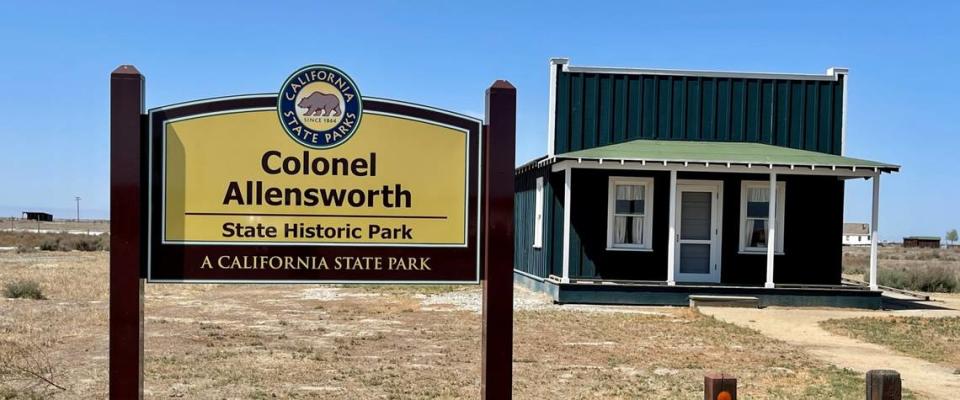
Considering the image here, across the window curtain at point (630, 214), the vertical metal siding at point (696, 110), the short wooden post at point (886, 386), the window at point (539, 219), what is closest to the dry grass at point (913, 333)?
the window curtain at point (630, 214)

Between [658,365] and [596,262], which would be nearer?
[658,365]

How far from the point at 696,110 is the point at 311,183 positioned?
13885 millimetres

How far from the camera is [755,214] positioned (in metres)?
16.9

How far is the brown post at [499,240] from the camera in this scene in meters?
4.96

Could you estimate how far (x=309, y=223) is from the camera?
4.91 meters

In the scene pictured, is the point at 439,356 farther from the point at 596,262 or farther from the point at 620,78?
the point at 620,78

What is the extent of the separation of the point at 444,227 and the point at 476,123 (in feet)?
2.24

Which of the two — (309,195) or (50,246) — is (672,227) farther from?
(50,246)

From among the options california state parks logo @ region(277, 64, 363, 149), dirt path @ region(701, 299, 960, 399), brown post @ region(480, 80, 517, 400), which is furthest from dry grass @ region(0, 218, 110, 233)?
brown post @ region(480, 80, 517, 400)

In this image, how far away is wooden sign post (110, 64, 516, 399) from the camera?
4.70 m

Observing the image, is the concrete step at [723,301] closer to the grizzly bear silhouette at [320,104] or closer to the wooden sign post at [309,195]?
the wooden sign post at [309,195]

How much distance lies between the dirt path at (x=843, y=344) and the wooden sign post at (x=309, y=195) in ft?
18.1

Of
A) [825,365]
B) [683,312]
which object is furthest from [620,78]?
[825,365]

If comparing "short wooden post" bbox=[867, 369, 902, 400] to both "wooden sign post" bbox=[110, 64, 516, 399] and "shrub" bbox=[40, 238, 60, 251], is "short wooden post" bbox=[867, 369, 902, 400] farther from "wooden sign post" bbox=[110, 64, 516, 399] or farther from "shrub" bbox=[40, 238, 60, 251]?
"shrub" bbox=[40, 238, 60, 251]
